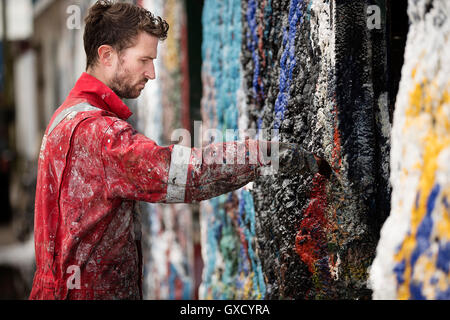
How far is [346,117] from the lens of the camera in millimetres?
1621

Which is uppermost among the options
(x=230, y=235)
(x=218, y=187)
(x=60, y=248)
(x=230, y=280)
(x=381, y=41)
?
(x=381, y=41)

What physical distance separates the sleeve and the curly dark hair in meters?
0.34

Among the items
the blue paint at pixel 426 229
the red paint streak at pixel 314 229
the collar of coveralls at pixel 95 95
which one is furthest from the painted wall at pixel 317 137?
the collar of coveralls at pixel 95 95

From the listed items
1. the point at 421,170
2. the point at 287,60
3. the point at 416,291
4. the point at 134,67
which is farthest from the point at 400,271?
the point at 134,67

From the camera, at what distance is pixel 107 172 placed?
5.23ft

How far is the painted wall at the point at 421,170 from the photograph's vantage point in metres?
1.26

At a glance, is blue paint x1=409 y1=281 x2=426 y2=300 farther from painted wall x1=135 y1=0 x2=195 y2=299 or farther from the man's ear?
painted wall x1=135 y1=0 x2=195 y2=299

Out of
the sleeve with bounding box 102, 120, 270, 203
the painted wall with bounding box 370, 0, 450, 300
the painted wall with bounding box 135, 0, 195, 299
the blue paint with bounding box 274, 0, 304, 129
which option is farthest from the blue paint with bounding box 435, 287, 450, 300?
the painted wall with bounding box 135, 0, 195, 299

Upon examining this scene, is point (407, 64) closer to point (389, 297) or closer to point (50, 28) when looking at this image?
point (389, 297)

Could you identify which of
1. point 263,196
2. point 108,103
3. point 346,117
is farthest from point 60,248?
point 346,117

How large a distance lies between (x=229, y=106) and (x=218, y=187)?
3.82 feet

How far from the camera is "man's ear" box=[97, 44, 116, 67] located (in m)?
1.72

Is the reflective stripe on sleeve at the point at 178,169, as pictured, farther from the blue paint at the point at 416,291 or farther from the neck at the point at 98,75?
the blue paint at the point at 416,291

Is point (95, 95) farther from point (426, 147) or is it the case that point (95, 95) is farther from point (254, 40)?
point (426, 147)
